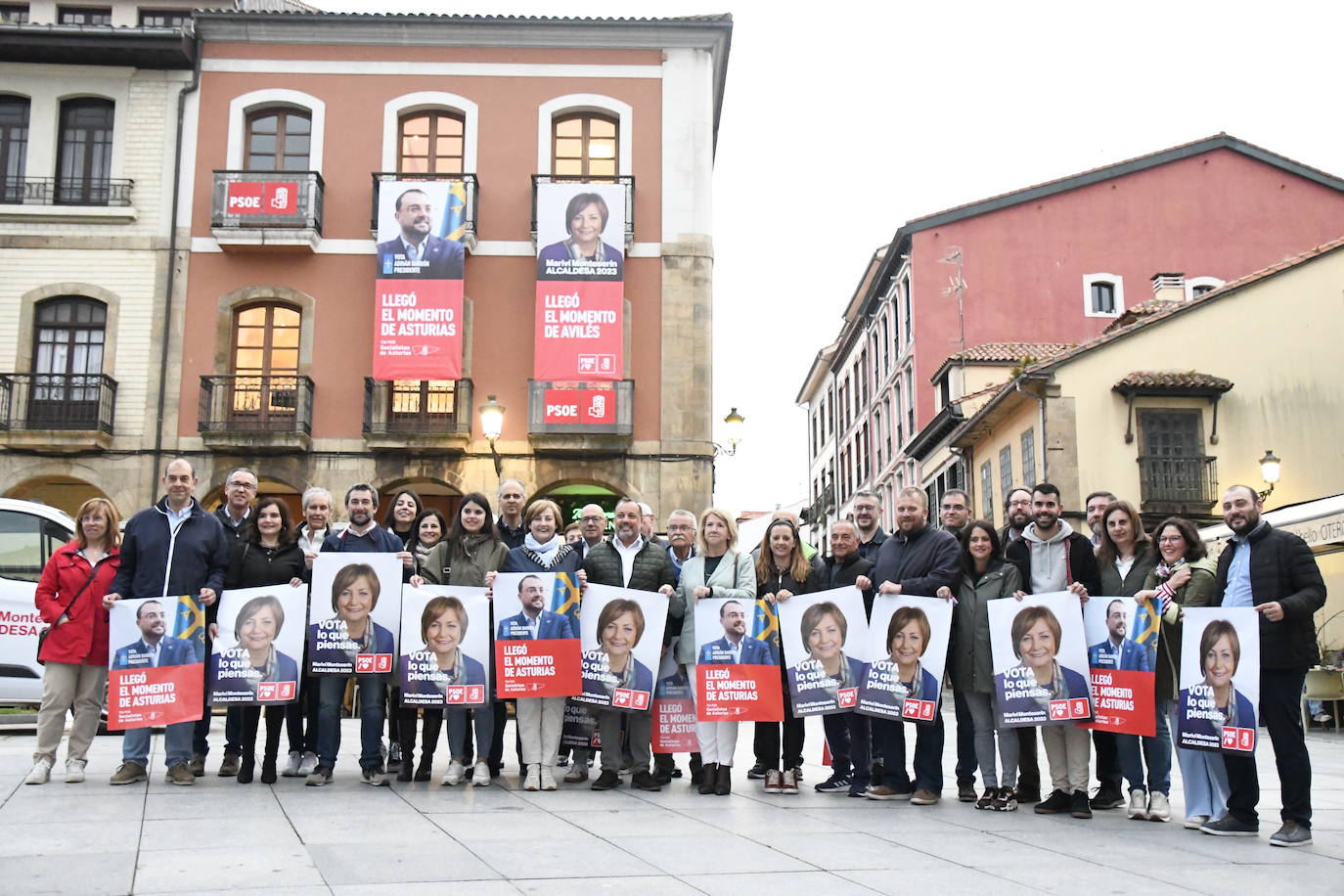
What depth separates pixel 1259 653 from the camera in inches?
287

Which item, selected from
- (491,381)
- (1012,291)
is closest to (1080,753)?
(491,381)

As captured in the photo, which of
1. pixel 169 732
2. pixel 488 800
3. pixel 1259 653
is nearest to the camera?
pixel 1259 653

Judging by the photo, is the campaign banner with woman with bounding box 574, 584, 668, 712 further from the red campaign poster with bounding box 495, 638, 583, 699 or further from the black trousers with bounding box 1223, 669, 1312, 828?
the black trousers with bounding box 1223, 669, 1312, 828

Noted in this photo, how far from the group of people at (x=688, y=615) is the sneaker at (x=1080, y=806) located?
0.02m

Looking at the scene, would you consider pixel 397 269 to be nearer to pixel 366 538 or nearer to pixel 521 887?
pixel 366 538

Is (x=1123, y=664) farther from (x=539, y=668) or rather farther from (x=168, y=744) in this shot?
(x=168, y=744)

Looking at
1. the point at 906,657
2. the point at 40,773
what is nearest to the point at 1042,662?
the point at 906,657

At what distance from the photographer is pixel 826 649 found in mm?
8742

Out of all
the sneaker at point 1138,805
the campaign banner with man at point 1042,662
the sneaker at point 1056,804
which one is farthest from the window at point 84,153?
the sneaker at point 1138,805

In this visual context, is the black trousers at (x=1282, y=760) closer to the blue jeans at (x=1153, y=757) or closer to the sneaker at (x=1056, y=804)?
the blue jeans at (x=1153, y=757)

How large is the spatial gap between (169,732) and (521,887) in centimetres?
443

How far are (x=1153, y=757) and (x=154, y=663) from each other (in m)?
6.52

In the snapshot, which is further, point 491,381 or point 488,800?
point 491,381

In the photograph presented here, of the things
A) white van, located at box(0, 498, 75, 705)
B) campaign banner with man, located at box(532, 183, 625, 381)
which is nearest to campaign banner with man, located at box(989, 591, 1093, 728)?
white van, located at box(0, 498, 75, 705)
